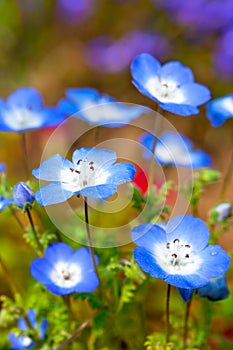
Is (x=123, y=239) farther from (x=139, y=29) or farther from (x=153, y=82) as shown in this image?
(x=139, y=29)

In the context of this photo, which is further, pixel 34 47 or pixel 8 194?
pixel 34 47

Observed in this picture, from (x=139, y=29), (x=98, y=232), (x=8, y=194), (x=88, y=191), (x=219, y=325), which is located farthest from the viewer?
(x=139, y=29)

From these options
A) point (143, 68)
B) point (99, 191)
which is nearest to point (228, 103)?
point (143, 68)

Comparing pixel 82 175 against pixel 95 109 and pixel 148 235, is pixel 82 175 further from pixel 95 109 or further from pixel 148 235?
A: pixel 95 109

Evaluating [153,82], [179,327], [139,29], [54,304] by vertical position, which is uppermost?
[139,29]

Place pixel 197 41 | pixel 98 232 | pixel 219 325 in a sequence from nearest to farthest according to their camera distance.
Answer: pixel 98 232 < pixel 219 325 < pixel 197 41

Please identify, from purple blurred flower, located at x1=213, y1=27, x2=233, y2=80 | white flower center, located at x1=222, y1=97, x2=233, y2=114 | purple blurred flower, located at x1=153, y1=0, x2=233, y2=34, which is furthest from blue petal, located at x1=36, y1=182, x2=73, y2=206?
purple blurred flower, located at x1=153, y1=0, x2=233, y2=34

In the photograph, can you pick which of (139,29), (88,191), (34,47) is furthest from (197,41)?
(88,191)
